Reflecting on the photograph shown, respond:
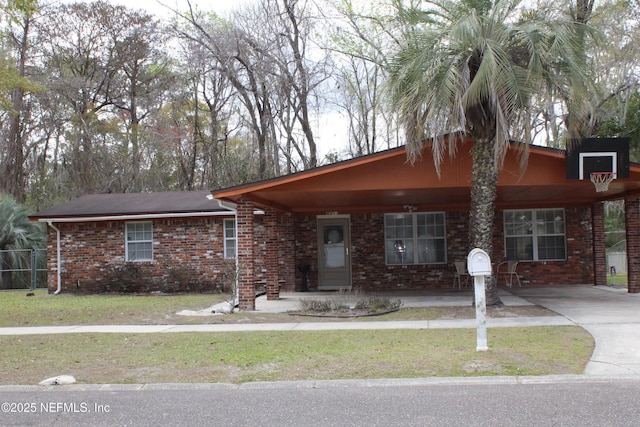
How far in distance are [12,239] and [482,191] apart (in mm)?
18728

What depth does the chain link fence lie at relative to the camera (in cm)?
2286

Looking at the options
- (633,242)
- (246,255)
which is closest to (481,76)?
(246,255)

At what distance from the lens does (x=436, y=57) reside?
1181 centimetres

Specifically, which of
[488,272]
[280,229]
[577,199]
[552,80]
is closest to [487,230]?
[552,80]

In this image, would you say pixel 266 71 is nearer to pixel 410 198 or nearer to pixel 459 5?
pixel 410 198

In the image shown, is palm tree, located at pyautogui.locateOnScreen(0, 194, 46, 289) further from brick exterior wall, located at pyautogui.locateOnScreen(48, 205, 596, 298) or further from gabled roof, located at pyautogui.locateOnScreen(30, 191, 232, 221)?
brick exterior wall, located at pyautogui.locateOnScreen(48, 205, 596, 298)

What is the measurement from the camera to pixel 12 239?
23.2 metres

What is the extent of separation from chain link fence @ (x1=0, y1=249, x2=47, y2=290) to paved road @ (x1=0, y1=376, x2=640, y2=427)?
17.2 metres

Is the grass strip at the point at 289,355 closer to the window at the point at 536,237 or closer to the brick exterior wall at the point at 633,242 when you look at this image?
the brick exterior wall at the point at 633,242

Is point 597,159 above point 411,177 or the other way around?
above

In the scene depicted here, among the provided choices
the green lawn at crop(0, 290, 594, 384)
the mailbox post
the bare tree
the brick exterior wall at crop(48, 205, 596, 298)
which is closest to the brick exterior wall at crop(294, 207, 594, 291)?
the brick exterior wall at crop(48, 205, 596, 298)

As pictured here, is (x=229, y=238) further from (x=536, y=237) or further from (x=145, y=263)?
(x=536, y=237)

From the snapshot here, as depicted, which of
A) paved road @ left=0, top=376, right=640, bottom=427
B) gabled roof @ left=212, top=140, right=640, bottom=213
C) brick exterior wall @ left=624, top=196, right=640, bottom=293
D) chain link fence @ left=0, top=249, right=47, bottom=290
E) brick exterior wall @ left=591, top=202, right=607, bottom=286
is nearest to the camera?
paved road @ left=0, top=376, right=640, bottom=427

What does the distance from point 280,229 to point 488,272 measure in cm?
1079
